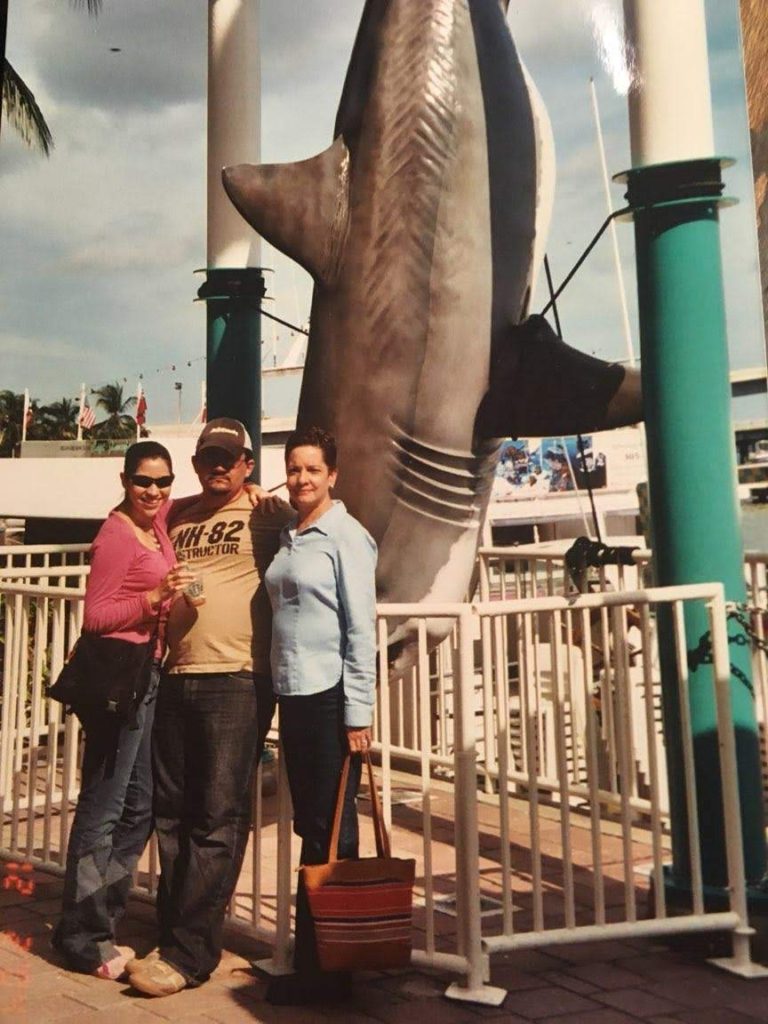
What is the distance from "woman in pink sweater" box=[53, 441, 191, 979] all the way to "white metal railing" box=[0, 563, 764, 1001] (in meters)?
0.38

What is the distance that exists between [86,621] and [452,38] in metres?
2.19

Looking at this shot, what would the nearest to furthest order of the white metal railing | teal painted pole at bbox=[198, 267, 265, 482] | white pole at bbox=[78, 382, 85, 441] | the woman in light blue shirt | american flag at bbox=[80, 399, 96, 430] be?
the woman in light blue shirt, the white metal railing, white pole at bbox=[78, 382, 85, 441], american flag at bbox=[80, 399, 96, 430], teal painted pole at bbox=[198, 267, 265, 482]

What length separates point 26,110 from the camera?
3252 mm

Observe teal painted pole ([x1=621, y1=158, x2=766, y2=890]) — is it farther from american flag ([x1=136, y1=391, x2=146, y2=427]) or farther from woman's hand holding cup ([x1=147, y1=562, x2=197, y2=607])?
american flag ([x1=136, y1=391, x2=146, y2=427])

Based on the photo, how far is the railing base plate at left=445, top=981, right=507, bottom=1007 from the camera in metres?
2.80

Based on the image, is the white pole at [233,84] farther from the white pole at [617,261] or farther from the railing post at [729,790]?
the railing post at [729,790]

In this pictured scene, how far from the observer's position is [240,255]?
5.00 metres

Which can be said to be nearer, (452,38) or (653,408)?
(653,408)

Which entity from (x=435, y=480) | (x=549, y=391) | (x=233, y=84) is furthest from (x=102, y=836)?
(x=233, y=84)

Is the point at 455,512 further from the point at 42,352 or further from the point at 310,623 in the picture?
the point at 42,352

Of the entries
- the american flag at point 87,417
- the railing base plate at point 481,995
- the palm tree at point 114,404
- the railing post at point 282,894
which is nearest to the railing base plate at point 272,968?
the railing post at point 282,894

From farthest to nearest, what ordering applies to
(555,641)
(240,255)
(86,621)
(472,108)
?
(240,255)
(472,108)
(555,641)
(86,621)

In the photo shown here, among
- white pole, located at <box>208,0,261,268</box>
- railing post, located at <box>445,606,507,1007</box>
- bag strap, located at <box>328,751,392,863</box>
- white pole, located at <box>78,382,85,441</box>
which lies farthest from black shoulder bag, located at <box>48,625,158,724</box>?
white pole, located at <box>208,0,261,268</box>

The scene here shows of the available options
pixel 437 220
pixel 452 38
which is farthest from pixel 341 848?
pixel 452 38
